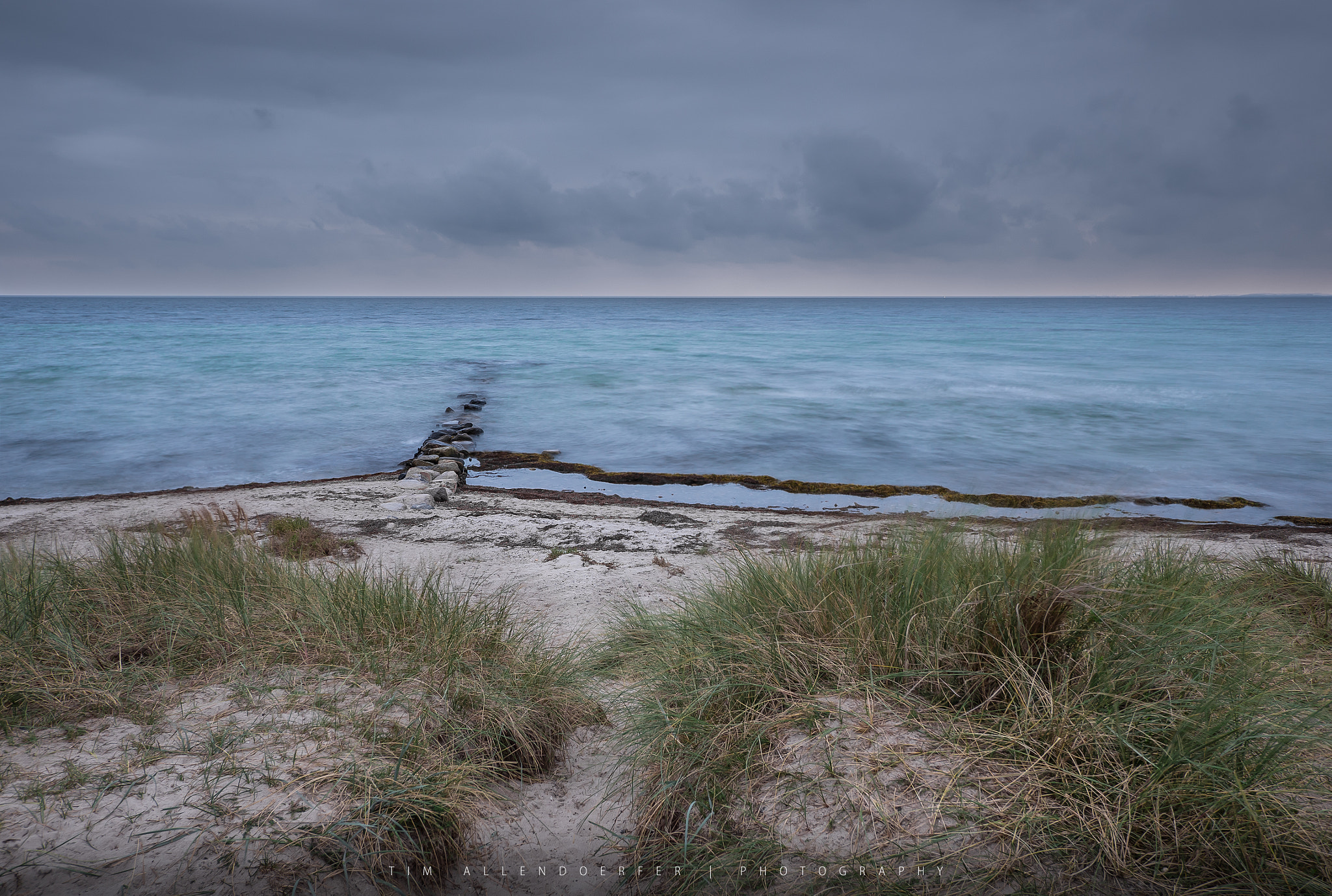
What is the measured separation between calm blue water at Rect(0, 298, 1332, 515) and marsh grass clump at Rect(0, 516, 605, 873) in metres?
9.75

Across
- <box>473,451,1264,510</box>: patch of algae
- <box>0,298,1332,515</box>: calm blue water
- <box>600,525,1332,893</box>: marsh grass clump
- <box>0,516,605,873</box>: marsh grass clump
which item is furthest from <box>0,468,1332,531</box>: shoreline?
<box>0,516,605,873</box>: marsh grass clump

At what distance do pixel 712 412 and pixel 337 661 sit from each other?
1702 centimetres

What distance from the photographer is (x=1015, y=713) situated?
262cm

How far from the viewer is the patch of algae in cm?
1065

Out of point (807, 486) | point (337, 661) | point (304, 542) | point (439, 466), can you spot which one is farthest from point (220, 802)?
point (439, 466)

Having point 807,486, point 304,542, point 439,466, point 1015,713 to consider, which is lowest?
point 807,486

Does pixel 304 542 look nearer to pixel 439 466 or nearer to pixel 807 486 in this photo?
pixel 439 466

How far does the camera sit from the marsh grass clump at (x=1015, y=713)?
6.88ft

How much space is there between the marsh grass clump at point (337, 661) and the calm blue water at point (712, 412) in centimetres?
975

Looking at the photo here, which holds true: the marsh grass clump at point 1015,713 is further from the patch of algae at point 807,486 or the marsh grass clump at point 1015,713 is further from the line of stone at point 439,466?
the patch of algae at point 807,486

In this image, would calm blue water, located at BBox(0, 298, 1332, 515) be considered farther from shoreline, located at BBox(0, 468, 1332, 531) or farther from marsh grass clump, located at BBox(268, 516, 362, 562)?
marsh grass clump, located at BBox(268, 516, 362, 562)

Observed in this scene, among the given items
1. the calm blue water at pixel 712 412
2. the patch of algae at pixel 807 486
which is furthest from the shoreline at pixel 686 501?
the calm blue water at pixel 712 412

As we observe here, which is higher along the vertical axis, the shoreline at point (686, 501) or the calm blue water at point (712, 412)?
the calm blue water at point (712, 412)

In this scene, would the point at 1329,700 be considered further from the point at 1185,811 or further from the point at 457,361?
the point at 457,361
